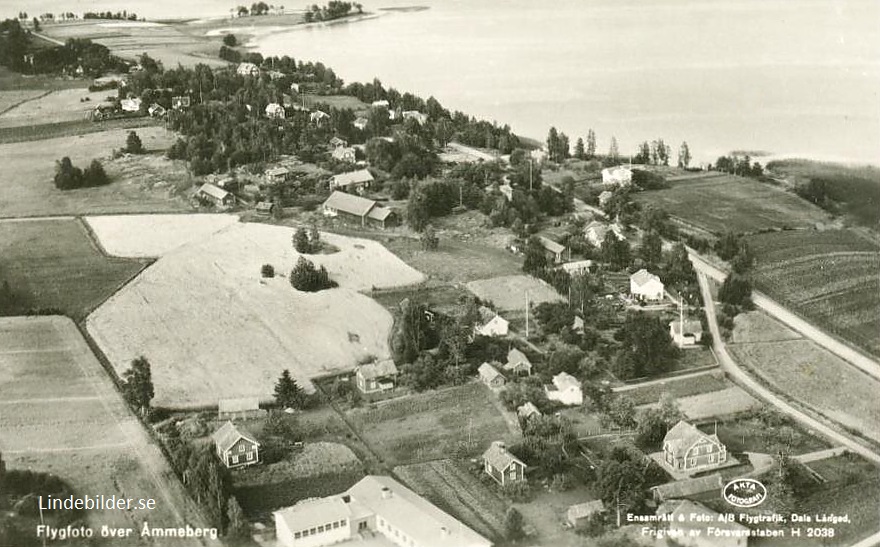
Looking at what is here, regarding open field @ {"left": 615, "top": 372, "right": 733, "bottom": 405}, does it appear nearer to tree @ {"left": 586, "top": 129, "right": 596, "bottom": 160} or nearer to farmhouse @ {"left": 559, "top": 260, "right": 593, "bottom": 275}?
farmhouse @ {"left": 559, "top": 260, "right": 593, "bottom": 275}

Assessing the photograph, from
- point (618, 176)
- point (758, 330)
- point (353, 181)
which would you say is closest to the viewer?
point (758, 330)

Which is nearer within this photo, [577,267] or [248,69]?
[577,267]

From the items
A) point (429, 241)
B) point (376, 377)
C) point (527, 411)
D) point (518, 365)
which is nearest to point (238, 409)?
point (376, 377)

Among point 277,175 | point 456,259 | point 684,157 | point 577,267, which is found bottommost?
point 456,259

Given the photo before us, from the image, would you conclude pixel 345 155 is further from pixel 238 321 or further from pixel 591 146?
pixel 238 321

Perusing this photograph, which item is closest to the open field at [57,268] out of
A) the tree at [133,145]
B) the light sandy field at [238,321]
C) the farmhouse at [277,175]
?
the light sandy field at [238,321]
